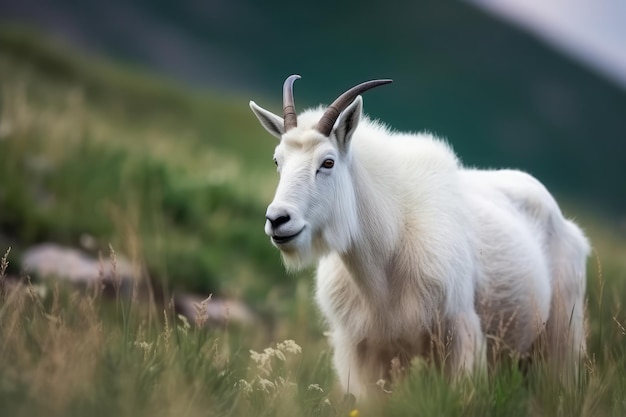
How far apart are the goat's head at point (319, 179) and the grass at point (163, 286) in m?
0.75

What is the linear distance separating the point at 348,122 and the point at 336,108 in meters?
0.13

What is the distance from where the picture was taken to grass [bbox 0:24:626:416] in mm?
4480

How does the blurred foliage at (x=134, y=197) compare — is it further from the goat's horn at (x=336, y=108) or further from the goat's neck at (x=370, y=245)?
the goat's horn at (x=336, y=108)

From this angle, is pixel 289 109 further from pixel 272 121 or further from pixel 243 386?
pixel 243 386

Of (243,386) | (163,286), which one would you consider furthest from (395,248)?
(163,286)

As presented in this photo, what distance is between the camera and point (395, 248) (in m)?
6.09

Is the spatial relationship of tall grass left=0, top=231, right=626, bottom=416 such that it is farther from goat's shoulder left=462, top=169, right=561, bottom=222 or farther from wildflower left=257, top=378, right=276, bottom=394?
goat's shoulder left=462, top=169, right=561, bottom=222

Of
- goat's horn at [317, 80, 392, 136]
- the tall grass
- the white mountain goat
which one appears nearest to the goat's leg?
the white mountain goat

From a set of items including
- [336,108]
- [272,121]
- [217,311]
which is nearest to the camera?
[336,108]

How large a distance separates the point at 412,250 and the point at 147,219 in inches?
306

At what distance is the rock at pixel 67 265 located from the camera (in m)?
9.74

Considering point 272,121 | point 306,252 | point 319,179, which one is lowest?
point 306,252

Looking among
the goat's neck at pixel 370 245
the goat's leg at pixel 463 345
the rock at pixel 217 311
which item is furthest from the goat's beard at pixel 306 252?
the rock at pixel 217 311

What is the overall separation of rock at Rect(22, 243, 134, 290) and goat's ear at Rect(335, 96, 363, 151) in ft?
14.9
